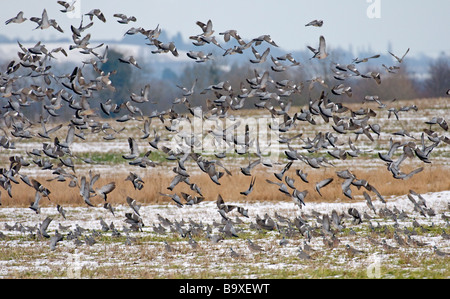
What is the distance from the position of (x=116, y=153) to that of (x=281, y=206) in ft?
67.1

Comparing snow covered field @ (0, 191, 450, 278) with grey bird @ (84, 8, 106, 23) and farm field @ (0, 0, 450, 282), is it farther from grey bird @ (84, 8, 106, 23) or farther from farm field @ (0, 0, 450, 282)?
grey bird @ (84, 8, 106, 23)

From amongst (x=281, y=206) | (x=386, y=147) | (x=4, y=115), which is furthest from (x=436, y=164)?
(x=4, y=115)

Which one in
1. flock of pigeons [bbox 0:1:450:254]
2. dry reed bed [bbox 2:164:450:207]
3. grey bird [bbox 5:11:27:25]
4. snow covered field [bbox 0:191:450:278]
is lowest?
dry reed bed [bbox 2:164:450:207]

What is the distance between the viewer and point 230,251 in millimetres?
13438

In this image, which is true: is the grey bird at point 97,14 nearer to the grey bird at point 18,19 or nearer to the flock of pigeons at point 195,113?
the flock of pigeons at point 195,113

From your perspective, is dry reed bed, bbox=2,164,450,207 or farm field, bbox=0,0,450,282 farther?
dry reed bed, bbox=2,164,450,207

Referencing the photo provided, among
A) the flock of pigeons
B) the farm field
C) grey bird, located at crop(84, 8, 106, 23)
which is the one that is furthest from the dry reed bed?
grey bird, located at crop(84, 8, 106, 23)

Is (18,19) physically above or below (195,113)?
above

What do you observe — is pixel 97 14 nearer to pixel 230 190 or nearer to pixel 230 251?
pixel 230 251

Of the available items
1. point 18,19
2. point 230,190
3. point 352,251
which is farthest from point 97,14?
point 230,190

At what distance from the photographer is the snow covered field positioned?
1147 centimetres

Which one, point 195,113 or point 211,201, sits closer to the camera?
point 195,113

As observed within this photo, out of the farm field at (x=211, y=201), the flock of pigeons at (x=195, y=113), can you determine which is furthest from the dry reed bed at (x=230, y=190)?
the flock of pigeons at (x=195, y=113)
